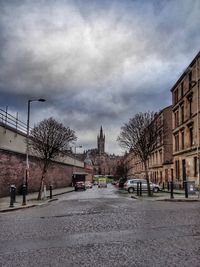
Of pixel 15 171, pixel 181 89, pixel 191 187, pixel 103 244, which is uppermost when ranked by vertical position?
pixel 181 89

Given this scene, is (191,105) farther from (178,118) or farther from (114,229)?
(114,229)

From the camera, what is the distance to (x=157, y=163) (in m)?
73.8

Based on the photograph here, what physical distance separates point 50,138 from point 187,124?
20305 millimetres

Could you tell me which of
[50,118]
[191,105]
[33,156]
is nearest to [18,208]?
[50,118]

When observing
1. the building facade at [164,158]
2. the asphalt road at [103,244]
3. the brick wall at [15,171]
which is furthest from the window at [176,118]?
the asphalt road at [103,244]

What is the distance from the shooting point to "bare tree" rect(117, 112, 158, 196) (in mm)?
37688

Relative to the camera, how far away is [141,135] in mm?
38438

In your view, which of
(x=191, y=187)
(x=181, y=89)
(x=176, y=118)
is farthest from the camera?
(x=176, y=118)

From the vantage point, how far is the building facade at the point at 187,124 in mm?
43250

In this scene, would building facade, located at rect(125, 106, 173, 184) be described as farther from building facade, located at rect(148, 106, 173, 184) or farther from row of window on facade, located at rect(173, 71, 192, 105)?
row of window on facade, located at rect(173, 71, 192, 105)

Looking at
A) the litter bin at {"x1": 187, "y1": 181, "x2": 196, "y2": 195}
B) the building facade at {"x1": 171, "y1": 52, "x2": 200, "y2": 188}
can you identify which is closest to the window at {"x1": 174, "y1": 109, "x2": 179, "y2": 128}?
the building facade at {"x1": 171, "y1": 52, "x2": 200, "y2": 188}

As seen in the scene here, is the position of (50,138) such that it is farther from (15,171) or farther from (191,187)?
(191,187)

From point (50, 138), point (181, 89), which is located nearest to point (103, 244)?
point (50, 138)

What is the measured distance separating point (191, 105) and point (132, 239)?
38630mm
